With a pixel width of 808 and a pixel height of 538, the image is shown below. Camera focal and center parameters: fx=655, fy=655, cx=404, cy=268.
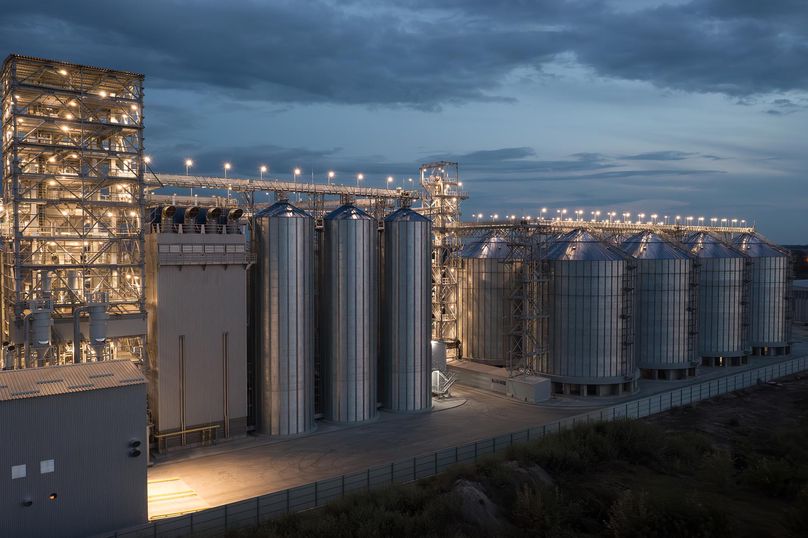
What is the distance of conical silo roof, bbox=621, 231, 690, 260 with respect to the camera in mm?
50062

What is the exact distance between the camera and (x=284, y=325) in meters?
33.9

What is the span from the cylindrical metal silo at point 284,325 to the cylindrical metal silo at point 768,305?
1670 inches

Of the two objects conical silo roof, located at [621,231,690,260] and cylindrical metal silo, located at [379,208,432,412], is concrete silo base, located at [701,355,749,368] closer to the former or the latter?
conical silo roof, located at [621,231,690,260]

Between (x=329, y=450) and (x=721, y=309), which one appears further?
(x=721, y=309)

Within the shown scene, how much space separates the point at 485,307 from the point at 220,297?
76.4 feet

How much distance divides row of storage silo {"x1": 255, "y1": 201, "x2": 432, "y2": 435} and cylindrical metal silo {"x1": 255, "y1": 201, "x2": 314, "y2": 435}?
5 cm

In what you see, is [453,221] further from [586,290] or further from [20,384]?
[20,384]

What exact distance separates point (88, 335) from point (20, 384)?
26.3ft

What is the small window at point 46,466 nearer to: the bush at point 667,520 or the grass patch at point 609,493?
the grass patch at point 609,493

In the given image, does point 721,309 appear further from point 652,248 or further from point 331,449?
point 331,449

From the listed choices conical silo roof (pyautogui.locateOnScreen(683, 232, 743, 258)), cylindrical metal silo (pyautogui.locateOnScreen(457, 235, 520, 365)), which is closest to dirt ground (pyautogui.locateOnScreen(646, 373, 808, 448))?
conical silo roof (pyautogui.locateOnScreen(683, 232, 743, 258))

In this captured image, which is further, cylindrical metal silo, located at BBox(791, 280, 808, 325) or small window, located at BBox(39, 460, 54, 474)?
cylindrical metal silo, located at BBox(791, 280, 808, 325)

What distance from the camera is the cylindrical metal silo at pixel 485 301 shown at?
162 ft

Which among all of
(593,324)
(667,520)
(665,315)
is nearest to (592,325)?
(593,324)
